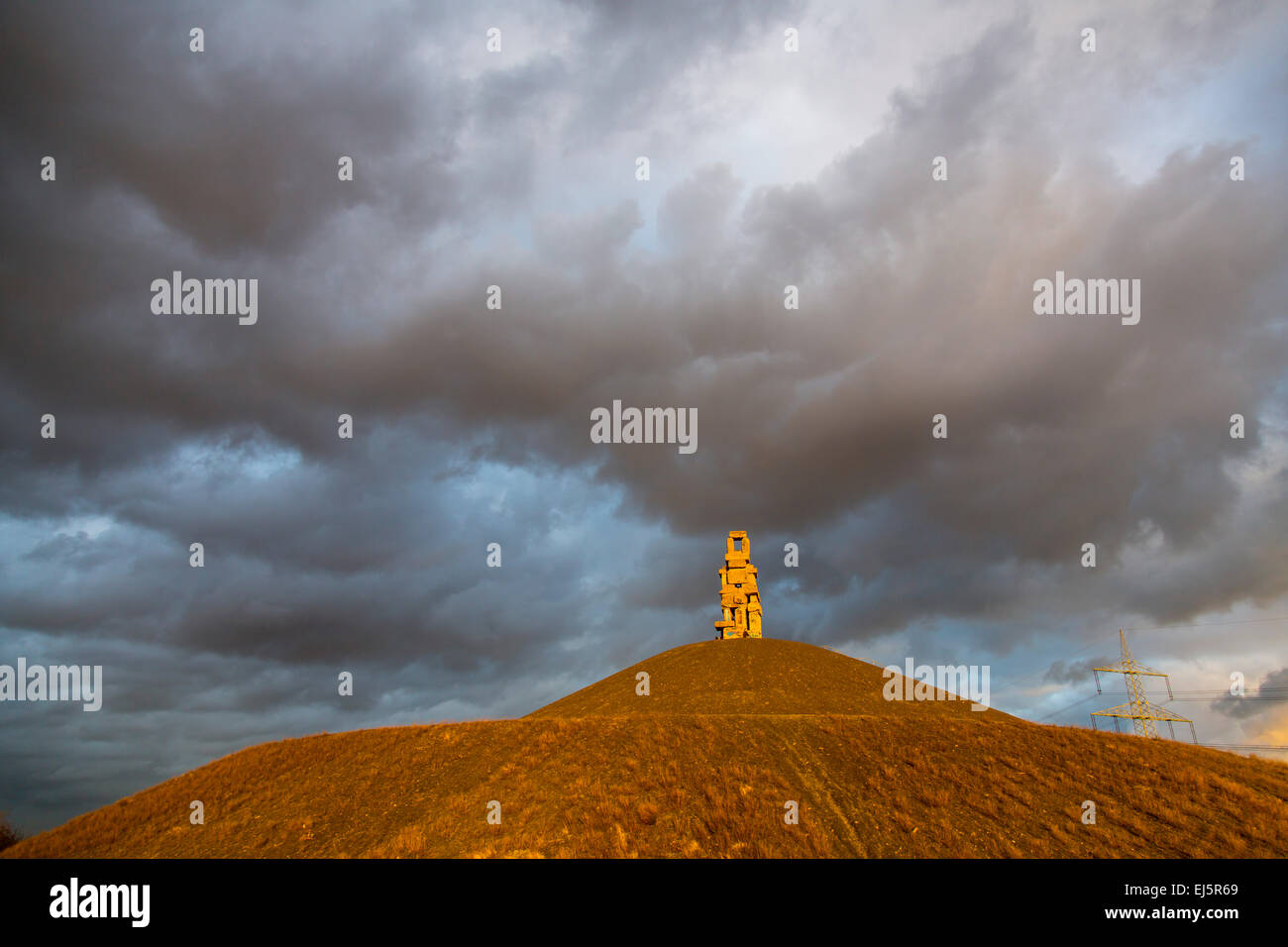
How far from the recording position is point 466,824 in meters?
29.7

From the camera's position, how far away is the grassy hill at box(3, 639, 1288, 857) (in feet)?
90.5

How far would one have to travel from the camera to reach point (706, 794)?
102 ft

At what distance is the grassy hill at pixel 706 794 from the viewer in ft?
90.5

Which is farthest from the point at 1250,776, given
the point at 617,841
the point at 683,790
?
the point at 617,841
